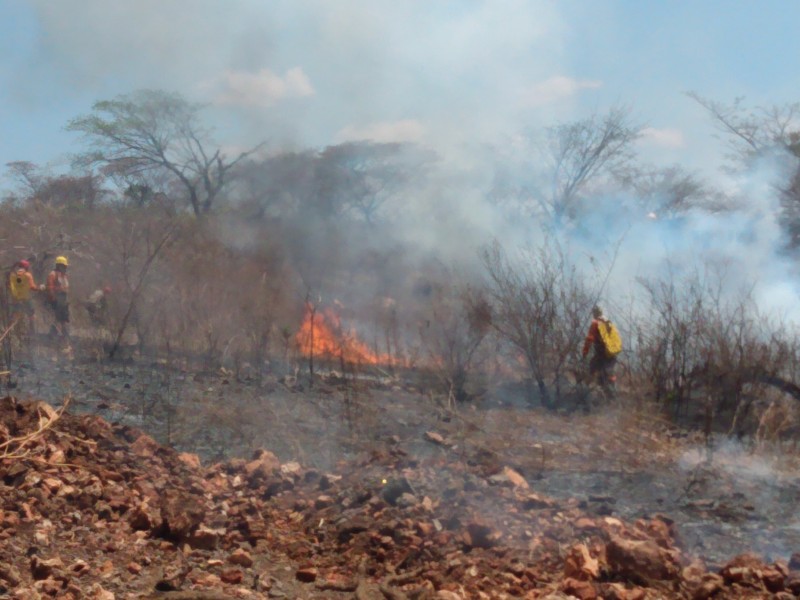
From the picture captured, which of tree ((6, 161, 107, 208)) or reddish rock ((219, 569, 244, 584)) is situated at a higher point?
tree ((6, 161, 107, 208))

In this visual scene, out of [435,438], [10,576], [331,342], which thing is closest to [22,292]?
[331,342]

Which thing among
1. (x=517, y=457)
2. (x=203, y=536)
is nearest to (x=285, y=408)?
(x=517, y=457)

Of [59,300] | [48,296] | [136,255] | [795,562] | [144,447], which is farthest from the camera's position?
[136,255]

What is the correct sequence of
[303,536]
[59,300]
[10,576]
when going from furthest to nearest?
[59,300] → [303,536] → [10,576]

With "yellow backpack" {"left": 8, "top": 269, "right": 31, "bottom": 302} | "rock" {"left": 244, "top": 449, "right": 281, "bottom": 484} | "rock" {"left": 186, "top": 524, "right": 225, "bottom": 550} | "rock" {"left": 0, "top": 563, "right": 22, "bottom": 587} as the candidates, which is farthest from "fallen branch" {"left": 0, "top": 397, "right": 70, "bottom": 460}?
"yellow backpack" {"left": 8, "top": 269, "right": 31, "bottom": 302}

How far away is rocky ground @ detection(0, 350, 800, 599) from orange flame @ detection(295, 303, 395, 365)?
4036 millimetres

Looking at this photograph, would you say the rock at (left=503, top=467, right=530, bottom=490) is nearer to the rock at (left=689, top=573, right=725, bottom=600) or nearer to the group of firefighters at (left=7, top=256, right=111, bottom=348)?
the rock at (left=689, top=573, right=725, bottom=600)

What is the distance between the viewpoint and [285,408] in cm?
905

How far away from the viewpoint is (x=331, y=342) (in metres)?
14.0

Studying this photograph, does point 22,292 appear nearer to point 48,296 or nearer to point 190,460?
point 48,296

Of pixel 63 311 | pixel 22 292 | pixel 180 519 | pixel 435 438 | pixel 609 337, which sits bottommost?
pixel 180 519

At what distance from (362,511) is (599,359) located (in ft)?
19.7

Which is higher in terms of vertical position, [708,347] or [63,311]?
[63,311]

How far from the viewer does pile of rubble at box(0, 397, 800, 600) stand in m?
4.27
